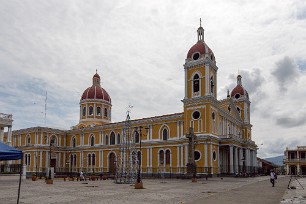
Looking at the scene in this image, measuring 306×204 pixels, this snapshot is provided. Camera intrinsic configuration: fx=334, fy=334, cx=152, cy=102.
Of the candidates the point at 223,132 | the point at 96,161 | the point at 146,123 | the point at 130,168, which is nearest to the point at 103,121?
the point at 96,161

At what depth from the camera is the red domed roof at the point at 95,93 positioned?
69438 millimetres

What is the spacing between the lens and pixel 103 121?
69.4 meters

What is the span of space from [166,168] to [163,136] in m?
5.12

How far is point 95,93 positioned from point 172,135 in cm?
2429

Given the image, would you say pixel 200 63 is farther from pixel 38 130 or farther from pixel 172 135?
pixel 38 130

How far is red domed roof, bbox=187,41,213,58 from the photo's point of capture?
48.9 metres

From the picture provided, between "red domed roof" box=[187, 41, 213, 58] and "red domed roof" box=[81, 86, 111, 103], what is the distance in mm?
25959

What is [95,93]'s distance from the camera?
228 ft

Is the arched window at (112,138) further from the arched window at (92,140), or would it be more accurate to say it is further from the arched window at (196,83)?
the arched window at (196,83)

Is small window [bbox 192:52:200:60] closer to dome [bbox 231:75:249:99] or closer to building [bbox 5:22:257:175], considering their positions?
building [bbox 5:22:257:175]

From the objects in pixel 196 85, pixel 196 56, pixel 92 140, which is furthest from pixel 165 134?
pixel 92 140

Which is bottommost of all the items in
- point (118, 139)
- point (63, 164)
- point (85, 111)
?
point (63, 164)

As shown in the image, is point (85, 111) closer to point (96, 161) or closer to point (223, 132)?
point (96, 161)

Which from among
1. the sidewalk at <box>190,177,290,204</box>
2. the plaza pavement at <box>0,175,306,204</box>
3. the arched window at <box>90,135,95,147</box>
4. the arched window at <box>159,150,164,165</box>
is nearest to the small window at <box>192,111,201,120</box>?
the arched window at <box>159,150,164,165</box>
